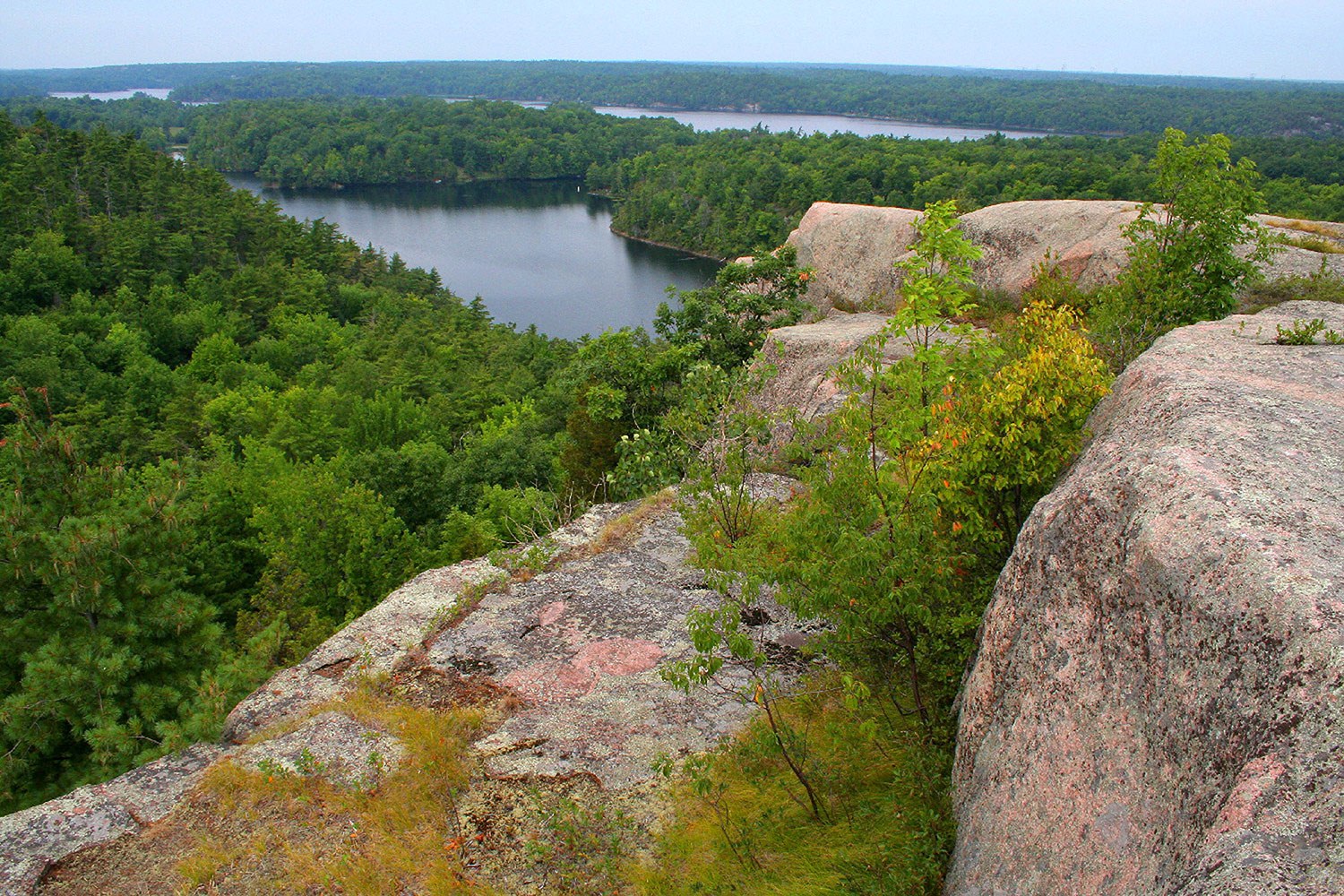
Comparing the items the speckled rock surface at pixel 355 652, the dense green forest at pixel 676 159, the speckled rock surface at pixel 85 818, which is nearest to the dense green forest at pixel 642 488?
the speckled rock surface at pixel 355 652

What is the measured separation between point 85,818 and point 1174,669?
6933mm

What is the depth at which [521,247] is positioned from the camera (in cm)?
8206

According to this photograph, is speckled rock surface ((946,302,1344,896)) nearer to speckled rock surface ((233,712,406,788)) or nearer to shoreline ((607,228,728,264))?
speckled rock surface ((233,712,406,788))

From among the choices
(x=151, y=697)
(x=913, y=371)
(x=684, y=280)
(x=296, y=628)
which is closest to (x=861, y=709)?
(x=913, y=371)

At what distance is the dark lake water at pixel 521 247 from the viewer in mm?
62656

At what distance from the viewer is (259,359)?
1841 inches

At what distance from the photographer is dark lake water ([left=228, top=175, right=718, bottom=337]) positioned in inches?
2467

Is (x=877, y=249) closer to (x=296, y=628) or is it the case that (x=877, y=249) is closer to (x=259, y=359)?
(x=296, y=628)

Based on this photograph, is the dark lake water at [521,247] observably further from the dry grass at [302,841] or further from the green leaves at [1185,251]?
the dry grass at [302,841]

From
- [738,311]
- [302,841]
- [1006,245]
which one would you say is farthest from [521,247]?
[302,841]

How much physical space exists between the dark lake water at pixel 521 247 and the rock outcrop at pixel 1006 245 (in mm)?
28812

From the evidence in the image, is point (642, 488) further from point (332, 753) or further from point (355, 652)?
point (332, 753)

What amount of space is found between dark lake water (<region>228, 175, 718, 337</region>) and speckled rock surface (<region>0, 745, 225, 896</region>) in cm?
4091

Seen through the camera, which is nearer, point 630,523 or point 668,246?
point 630,523
